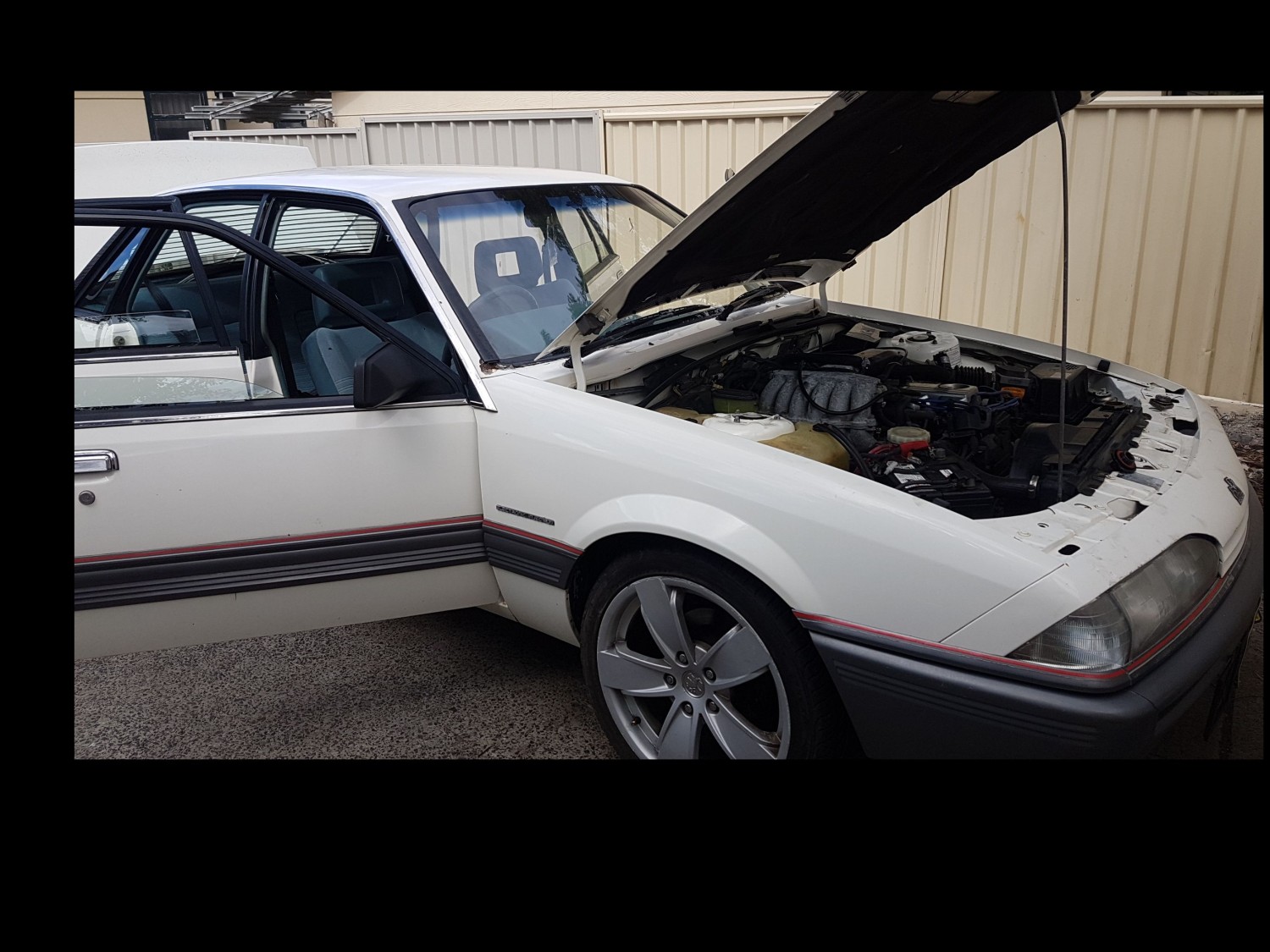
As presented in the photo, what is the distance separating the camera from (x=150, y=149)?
253 inches

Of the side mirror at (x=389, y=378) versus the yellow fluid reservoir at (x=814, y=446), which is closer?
the side mirror at (x=389, y=378)

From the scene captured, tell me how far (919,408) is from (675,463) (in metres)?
1.02

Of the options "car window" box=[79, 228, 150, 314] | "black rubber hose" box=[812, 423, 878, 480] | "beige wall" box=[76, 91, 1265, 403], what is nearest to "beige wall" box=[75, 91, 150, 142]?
"beige wall" box=[76, 91, 1265, 403]

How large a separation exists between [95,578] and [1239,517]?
314 cm

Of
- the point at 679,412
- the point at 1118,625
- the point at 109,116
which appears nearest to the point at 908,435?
the point at 679,412

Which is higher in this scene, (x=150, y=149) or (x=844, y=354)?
(x=150, y=149)

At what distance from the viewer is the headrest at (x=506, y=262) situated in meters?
3.09

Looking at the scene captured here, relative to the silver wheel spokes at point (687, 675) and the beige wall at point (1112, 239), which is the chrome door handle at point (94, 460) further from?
the beige wall at point (1112, 239)

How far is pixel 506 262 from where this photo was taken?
3.17 m

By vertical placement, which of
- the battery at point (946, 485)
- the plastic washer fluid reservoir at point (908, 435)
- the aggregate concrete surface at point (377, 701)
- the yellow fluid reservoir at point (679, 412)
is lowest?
the aggregate concrete surface at point (377, 701)

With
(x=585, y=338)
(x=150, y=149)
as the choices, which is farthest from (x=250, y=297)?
(x=150, y=149)

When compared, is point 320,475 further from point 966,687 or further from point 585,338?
point 966,687

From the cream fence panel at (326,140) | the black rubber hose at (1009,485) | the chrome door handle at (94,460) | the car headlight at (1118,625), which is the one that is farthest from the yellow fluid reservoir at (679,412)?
the cream fence panel at (326,140)

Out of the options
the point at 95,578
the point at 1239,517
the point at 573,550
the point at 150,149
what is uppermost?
the point at 150,149
